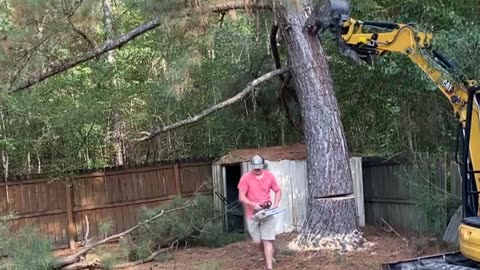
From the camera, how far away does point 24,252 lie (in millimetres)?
7215

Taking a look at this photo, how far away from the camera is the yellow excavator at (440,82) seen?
5594 millimetres

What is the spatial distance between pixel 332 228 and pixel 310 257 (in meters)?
0.70

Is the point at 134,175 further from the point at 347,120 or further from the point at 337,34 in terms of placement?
the point at 337,34

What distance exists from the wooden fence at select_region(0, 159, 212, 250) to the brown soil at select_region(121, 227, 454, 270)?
2.96m

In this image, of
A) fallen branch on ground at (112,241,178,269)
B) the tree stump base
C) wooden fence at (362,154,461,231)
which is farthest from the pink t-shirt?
wooden fence at (362,154,461,231)

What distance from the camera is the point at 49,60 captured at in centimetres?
905

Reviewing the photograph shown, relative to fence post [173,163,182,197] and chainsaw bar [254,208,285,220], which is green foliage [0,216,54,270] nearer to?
chainsaw bar [254,208,285,220]

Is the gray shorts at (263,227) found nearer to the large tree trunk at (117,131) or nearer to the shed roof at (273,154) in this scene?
the shed roof at (273,154)

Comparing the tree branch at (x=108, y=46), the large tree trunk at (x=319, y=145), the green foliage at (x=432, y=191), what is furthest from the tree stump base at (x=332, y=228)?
the tree branch at (x=108, y=46)

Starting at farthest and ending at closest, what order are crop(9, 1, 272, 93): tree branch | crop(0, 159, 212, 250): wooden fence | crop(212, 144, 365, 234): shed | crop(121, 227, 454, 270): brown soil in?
crop(0, 159, 212, 250): wooden fence, crop(212, 144, 365, 234): shed, crop(9, 1, 272, 93): tree branch, crop(121, 227, 454, 270): brown soil

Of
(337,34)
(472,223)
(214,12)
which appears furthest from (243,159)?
(472,223)

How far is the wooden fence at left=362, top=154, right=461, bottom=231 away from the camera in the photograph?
27.9ft

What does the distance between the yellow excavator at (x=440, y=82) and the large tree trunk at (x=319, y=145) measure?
156 cm

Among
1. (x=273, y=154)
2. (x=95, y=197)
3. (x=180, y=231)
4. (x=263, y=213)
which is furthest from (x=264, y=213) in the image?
(x=95, y=197)
